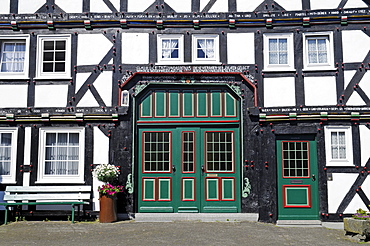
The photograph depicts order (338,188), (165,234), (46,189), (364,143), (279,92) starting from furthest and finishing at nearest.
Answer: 1. (279,92)
2. (46,189)
3. (364,143)
4. (338,188)
5. (165,234)

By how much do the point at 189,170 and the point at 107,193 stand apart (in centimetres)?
233

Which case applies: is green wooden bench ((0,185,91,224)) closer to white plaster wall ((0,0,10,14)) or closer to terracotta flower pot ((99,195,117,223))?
terracotta flower pot ((99,195,117,223))

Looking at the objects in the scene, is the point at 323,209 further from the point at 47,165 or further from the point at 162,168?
the point at 47,165

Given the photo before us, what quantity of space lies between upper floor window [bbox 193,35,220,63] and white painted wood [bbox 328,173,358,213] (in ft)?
15.4

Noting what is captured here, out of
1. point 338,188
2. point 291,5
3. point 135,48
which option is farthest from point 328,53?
point 135,48

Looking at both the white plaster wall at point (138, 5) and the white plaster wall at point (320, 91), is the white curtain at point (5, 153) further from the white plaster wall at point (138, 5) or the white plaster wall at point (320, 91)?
the white plaster wall at point (320, 91)

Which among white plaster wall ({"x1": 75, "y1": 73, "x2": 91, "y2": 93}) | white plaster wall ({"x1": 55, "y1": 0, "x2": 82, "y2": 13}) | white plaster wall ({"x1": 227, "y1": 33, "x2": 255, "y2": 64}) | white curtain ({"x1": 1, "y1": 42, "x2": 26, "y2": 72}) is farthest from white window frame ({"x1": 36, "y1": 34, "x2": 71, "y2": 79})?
white plaster wall ({"x1": 227, "y1": 33, "x2": 255, "y2": 64})

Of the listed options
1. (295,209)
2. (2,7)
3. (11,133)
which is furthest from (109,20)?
(295,209)

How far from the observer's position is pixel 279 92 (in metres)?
12.7

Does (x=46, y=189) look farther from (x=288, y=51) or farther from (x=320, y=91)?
(x=320, y=91)

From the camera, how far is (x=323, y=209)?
12.2 metres

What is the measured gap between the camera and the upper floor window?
1299 centimetres

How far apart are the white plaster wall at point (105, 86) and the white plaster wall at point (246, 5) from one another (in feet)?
13.4

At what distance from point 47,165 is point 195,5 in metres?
6.13
